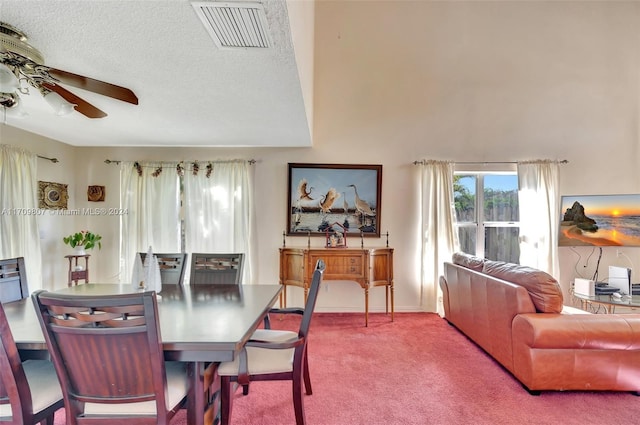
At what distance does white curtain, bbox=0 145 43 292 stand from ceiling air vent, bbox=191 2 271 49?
284 centimetres

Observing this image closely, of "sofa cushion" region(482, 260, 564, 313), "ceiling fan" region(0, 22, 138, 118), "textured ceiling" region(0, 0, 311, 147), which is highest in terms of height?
"textured ceiling" region(0, 0, 311, 147)

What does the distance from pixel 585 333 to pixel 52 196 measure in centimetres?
515

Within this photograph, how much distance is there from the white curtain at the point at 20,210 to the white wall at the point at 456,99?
2.23m

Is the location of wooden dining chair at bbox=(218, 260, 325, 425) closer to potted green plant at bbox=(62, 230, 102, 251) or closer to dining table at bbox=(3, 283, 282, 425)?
dining table at bbox=(3, 283, 282, 425)

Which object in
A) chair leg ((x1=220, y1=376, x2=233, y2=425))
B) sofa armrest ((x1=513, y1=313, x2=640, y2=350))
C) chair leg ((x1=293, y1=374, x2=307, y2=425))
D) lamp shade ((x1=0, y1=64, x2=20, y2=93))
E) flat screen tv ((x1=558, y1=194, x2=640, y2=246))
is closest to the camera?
lamp shade ((x1=0, y1=64, x2=20, y2=93))

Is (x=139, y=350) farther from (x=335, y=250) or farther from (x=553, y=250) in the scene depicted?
(x=553, y=250)

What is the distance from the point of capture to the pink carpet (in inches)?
78.5

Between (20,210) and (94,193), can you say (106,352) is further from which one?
(94,193)

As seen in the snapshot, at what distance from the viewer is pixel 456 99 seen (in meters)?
4.30

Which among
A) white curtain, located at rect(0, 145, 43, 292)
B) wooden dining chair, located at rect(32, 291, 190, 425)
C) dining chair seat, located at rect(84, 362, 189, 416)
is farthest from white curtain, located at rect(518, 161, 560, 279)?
Result: white curtain, located at rect(0, 145, 43, 292)

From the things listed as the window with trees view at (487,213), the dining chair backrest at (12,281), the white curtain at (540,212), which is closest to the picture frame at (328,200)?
the window with trees view at (487,213)

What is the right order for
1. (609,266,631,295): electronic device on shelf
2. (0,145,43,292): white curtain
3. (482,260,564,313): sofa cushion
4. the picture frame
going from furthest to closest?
the picture frame
(609,266,631,295): electronic device on shelf
(0,145,43,292): white curtain
(482,260,564,313): sofa cushion

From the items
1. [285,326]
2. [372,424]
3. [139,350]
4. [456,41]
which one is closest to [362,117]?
[456,41]

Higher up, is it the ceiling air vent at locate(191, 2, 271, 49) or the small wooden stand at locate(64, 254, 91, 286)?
the ceiling air vent at locate(191, 2, 271, 49)
